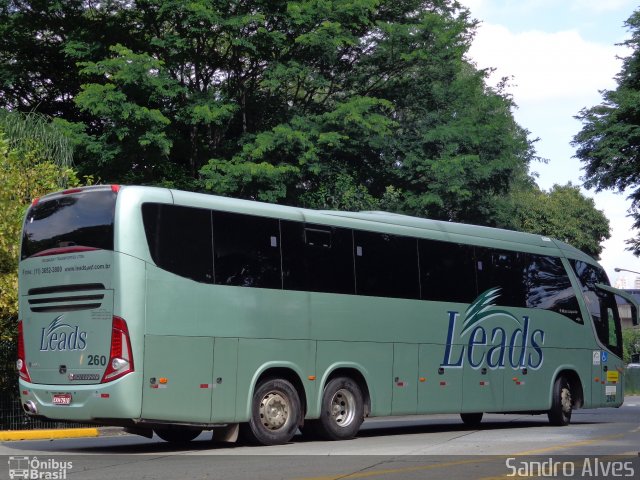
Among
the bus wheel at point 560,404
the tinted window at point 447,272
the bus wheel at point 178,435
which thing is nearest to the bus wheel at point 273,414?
the bus wheel at point 178,435

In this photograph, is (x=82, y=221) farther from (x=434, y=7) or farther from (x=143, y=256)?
(x=434, y=7)

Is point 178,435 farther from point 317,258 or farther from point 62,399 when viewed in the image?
point 317,258

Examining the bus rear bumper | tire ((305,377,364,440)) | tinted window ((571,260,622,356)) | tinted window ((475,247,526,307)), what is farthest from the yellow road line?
tinted window ((571,260,622,356))

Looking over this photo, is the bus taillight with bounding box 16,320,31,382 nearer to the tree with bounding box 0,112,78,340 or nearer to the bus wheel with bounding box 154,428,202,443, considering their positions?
the bus wheel with bounding box 154,428,202,443

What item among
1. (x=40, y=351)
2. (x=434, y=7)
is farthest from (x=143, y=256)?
(x=434, y=7)

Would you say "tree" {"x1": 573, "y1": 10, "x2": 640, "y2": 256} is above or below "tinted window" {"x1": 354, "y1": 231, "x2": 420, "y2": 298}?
above

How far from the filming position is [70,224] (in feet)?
51.0

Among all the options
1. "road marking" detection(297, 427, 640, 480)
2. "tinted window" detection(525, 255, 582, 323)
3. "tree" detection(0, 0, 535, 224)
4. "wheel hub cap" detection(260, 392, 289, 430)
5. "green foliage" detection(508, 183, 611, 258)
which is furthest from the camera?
"green foliage" detection(508, 183, 611, 258)

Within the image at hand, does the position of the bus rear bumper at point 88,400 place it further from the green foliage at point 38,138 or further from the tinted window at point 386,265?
the green foliage at point 38,138

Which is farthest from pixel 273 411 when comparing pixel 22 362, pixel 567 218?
pixel 567 218

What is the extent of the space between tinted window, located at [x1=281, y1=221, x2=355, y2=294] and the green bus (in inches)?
1.1

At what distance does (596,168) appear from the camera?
42.6 meters

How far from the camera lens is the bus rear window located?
1501cm

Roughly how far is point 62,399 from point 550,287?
37.5 ft
